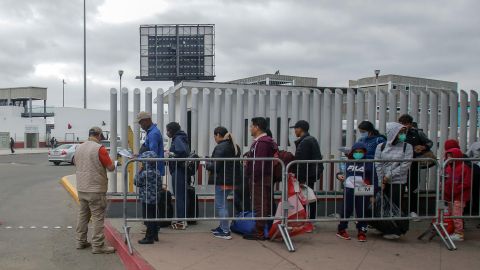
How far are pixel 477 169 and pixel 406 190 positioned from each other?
1256 mm

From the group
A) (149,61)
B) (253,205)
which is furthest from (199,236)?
(149,61)

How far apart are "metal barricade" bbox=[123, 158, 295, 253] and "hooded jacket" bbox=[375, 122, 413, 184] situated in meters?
1.43

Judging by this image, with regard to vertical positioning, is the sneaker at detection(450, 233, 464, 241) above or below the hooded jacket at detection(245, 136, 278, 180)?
below

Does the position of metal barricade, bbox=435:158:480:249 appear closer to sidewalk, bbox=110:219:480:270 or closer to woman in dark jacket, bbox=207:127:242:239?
sidewalk, bbox=110:219:480:270

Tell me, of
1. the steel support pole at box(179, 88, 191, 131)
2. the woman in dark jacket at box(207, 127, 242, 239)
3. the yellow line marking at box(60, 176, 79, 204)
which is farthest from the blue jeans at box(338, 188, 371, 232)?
the yellow line marking at box(60, 176, 79, 204)

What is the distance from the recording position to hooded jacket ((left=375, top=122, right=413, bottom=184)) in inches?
253

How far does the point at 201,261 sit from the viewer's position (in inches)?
220

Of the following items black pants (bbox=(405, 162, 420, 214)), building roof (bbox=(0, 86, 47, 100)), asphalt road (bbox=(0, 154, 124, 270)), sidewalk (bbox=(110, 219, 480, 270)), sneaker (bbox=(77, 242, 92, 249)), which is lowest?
asphalt road (bbox=(0, 154, 124, 270))

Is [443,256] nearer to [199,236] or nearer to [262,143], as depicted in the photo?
[262,143]

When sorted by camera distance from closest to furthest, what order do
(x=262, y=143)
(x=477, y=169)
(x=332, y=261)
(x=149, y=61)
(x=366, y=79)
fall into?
(x=332, y=261) < (x=262, y=143) < (x=477, y=169) < (x=149, y=61) < (x=366, y=79)

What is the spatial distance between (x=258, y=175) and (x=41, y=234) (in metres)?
3.78

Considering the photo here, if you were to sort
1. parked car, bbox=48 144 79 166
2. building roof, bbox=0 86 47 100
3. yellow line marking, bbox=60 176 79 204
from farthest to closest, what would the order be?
building roof, bbox=0 86 47 100
parked car, bbox=48 144 79 166
yellow line marking, bbox=60 176 79 204

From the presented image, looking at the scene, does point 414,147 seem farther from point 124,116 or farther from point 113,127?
point 113,127

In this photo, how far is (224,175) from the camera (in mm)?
6539
